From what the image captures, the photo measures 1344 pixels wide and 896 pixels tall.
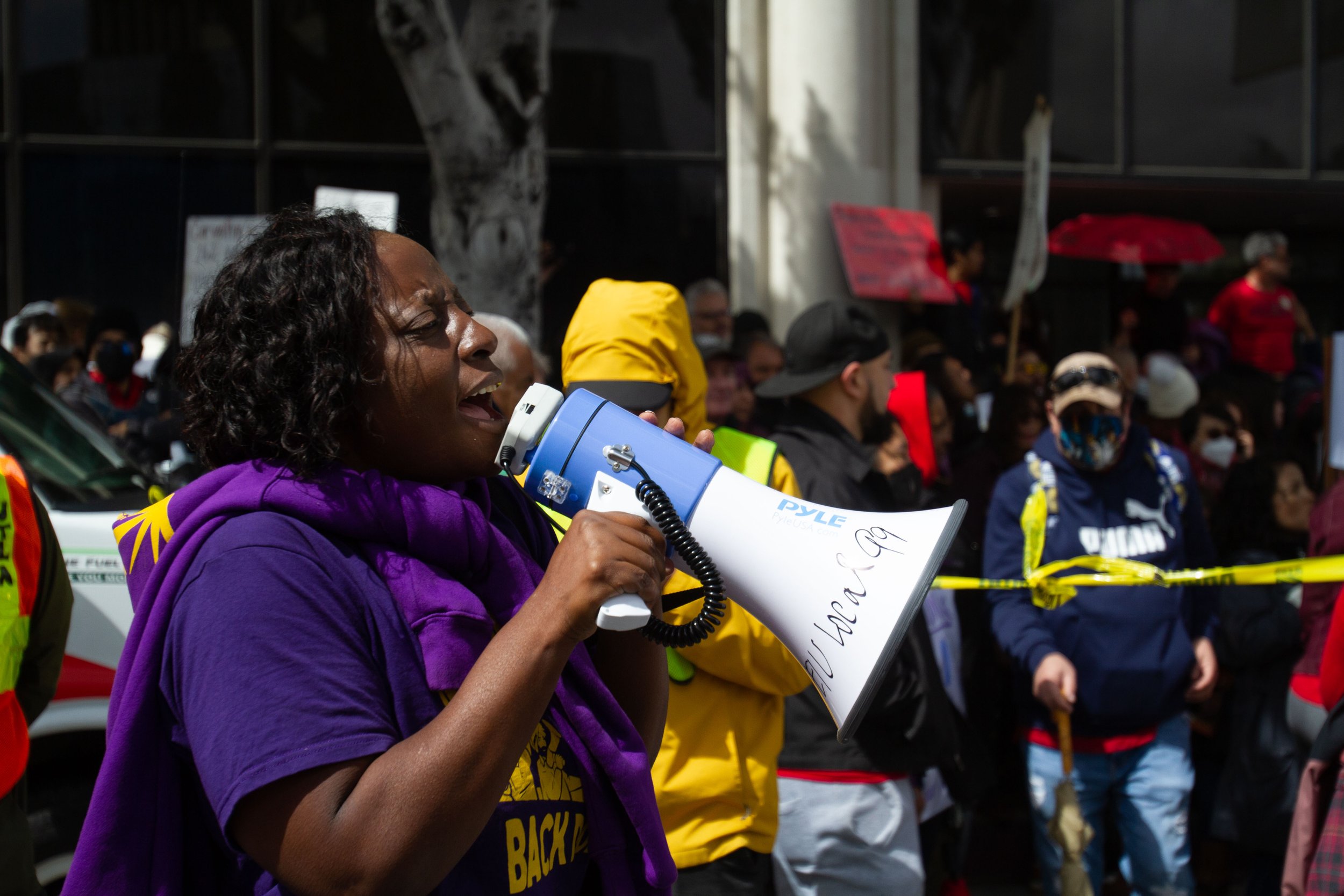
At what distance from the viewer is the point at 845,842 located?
3215 millimetres

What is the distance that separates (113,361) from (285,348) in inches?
206

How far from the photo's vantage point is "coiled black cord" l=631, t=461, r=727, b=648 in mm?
1507

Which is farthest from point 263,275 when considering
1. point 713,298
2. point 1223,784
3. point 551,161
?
point 551,161

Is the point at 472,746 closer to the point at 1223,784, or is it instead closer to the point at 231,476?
the point at 231,476

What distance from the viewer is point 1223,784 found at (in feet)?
Result: 15.0

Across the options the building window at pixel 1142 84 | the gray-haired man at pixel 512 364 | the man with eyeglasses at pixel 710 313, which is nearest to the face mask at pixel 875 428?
the gray-haired man at pixel 512 364

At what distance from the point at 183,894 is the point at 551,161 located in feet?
25.0

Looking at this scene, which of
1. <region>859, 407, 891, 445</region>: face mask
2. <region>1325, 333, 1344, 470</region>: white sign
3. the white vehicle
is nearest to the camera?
the white vehicle

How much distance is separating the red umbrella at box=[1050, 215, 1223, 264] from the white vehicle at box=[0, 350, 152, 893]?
6.47 m

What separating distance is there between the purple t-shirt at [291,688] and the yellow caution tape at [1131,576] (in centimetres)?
265

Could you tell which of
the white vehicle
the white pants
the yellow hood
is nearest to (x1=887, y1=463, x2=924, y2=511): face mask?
the white pants

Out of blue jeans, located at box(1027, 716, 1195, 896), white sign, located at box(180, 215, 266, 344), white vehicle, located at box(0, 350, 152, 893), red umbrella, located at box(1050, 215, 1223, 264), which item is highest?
red umbrella, located at box(1050, 215, 1223, 264)

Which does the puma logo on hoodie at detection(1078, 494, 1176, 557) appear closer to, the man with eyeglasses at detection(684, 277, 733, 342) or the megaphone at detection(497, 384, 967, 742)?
the megaphone at detection(497, 384, 967, 742)

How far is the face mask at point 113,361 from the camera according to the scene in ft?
20.2
